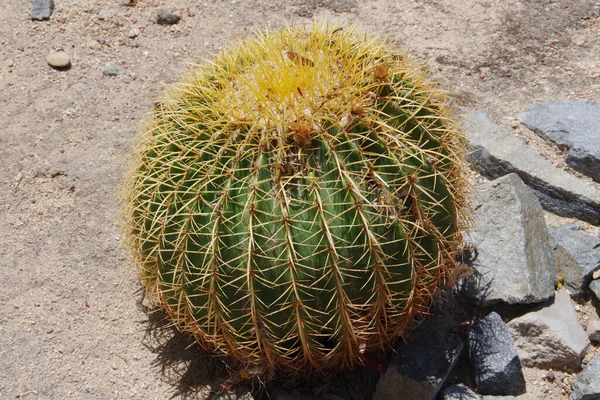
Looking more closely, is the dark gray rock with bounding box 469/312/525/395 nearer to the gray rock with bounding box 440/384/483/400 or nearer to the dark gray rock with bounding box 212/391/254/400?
the gray rock with bounding box 440/384/483/400

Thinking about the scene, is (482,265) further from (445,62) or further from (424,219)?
(445,62)

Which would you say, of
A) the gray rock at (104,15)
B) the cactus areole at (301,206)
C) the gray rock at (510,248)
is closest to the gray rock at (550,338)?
the gray rock at (510,248)

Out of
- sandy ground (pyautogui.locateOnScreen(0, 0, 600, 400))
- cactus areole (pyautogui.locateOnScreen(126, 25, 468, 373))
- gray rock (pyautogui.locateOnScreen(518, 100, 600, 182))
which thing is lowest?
sandy ground (pyautogui.locateOnScreen(0, 0, 600, 400))

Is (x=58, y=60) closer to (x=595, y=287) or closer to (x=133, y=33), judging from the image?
(x=133, y=33)

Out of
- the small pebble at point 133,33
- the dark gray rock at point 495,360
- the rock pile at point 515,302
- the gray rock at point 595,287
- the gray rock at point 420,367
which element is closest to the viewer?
the gray rock at point 420,367

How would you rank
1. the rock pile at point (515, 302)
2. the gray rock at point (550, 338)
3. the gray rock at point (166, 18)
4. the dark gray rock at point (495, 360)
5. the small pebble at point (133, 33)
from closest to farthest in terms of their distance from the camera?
1. the rock pile at point (515, 302)
2. the dark gray rock at point (495, 360)
3. the gray rock at point (550, 338)
4. the small pebble at point (133, 33)
5. the gray rock at point (166, 18)

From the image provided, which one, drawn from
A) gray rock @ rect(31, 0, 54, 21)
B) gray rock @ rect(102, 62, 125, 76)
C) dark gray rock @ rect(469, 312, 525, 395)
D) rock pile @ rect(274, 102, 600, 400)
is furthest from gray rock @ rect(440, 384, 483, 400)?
gray rock @ rect(31, 0, 54, 21)

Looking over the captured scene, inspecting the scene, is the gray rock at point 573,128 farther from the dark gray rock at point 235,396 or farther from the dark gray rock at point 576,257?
the dark gray rock at point 235,396
